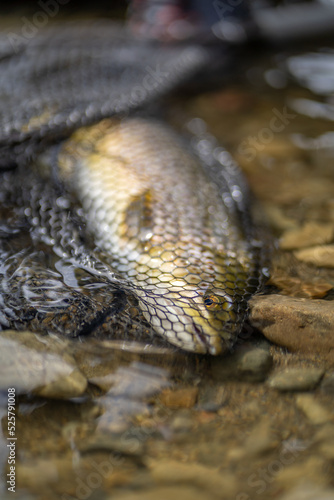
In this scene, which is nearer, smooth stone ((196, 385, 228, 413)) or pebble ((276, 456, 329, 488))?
pebble ((276, 456, 329, 488))

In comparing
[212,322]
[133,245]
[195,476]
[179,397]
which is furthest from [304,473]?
[133,245]

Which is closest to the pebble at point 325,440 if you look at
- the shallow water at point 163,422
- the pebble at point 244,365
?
the shallow water at point 163,422

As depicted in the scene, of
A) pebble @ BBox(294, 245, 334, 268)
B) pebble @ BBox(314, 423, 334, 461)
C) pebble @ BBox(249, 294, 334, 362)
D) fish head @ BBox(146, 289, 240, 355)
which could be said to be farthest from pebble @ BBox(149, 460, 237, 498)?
pebble @ BBox(294, 245, 334, 268)

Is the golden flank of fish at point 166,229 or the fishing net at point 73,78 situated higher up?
the fishing net at point 73,78

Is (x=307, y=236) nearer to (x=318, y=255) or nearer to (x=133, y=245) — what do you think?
(x=318, y=255)

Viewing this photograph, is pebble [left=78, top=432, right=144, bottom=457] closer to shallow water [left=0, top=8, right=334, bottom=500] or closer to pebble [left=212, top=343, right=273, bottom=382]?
shallow water [left=0, top=8, right=334, bottom=500]

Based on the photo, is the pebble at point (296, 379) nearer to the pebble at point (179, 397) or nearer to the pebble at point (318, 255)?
→ the pebble at point (179, 397)
